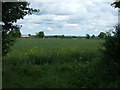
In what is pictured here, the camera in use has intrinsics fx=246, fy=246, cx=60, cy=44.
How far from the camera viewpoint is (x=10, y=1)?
8.95 meters

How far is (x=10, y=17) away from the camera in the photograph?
29.6 feet

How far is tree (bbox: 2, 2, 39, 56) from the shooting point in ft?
29.6

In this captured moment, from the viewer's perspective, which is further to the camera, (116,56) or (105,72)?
(116,56)

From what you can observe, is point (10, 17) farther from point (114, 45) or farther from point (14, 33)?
point (114, 45)

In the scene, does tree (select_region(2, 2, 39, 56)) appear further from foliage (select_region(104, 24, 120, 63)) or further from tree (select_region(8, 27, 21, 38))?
foliage (select_region(104, 24, 120, 63))

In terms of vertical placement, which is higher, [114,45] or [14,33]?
[14,33]

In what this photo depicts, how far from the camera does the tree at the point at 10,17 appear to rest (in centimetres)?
901

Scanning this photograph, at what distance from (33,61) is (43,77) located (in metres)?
4.74

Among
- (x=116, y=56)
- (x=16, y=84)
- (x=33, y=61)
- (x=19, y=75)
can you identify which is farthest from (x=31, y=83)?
(x=33, y=61)

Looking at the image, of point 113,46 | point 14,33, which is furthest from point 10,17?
point 113,46

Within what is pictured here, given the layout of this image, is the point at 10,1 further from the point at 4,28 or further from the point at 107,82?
the point at 107,82

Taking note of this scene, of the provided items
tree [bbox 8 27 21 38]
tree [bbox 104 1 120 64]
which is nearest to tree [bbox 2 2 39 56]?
tree [bbox 8 27 21 38]

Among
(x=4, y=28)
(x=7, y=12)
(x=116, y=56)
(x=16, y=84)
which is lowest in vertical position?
(x=16, y=84)

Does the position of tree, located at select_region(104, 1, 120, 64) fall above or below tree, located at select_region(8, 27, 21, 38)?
below
